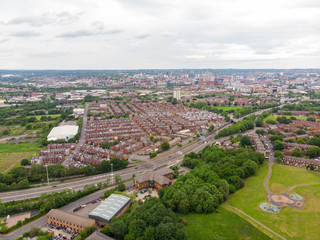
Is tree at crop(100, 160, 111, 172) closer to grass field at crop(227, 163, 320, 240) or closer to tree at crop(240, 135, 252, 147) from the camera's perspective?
grass field at crop(227, 163, 320, 240)

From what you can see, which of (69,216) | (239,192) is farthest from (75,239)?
(239,192)

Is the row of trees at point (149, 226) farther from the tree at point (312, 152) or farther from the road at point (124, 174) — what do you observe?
the tree at point (312, 152)

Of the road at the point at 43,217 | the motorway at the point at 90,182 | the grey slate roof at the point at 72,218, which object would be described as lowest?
the road at the point at 43,217

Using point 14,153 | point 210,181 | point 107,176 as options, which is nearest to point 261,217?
point 210,181

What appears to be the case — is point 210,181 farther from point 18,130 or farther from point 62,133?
point 18,130

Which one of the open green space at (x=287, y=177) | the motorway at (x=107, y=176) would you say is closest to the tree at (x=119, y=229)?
the motorway at (x=107, y=176)

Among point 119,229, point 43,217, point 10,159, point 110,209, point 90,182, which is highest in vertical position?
point 119,229
